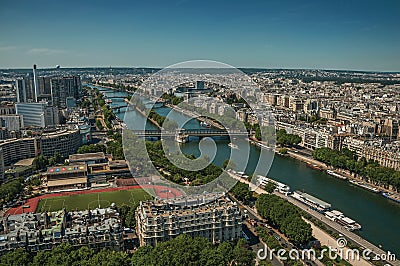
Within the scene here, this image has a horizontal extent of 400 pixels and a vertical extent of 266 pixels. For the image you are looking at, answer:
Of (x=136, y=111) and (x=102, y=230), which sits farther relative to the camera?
(x=136, y=111)

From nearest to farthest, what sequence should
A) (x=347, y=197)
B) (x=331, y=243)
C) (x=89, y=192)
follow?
(x=331, y=243)
(x=89, y=192)
(x=347, y=197)

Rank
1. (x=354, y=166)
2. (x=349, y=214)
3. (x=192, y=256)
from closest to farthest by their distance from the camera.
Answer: (x=192, y=256)
(x=349, y=214)
(x=354, y=166)

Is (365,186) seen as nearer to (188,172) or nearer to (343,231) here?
(343,231)

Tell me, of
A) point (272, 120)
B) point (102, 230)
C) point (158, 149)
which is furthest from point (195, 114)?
point (102, 230)

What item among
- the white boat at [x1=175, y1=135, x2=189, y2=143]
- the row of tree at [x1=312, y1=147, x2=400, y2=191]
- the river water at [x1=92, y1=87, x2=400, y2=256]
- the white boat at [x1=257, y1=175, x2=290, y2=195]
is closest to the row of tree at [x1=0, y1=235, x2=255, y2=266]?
the river water at [x1=92, y1=87, x2=400, y2=256]

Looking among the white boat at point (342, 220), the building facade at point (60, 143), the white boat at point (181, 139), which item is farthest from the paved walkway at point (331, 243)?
the building facade at point (60, 143)

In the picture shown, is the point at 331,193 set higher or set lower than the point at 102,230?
lower

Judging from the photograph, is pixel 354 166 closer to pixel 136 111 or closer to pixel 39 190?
pixel 39 190

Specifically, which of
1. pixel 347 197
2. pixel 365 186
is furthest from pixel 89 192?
pixel 365 186
